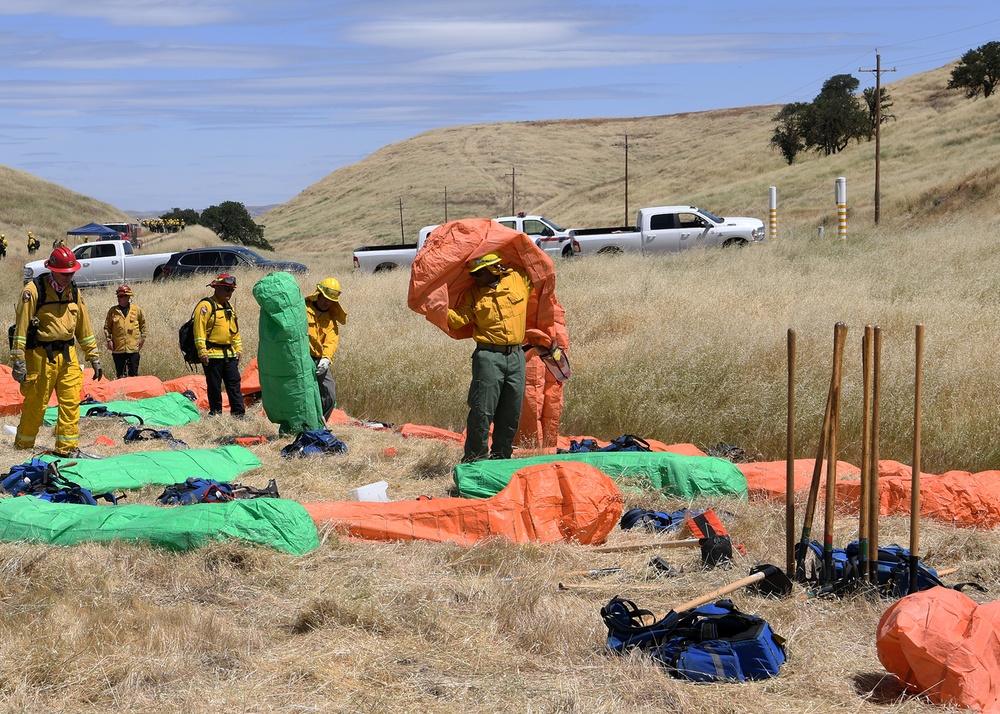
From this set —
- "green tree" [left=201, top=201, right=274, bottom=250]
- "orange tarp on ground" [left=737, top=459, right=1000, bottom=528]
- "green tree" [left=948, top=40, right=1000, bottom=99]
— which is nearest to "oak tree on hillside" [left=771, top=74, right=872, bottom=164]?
"green tree" [left=948, top=40, right=1000, bottom=99]

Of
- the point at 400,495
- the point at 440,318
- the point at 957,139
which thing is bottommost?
the point at 400,495

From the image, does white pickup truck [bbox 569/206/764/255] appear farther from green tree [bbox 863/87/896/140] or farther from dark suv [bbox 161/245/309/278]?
green tree [bbox 863/87/896/140]

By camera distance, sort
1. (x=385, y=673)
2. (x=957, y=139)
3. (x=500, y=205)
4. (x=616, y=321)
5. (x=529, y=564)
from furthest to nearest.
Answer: (x=500, y=205), (x=957, y=139), (x=616, y=321), (x=529, y=564), (x=385, y=673)

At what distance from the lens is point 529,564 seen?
4816 mm

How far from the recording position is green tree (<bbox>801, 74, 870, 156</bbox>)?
4788 cm

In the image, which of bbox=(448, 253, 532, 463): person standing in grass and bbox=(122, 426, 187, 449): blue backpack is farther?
bbox=(122, 426, 187, 449): blue backpack

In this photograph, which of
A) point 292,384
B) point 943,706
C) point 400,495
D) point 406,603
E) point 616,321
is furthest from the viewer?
point 616,321

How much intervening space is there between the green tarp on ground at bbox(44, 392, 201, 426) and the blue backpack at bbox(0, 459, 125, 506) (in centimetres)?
300

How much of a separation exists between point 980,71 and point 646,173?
18.2m

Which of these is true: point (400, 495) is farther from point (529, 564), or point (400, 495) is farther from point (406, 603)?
point (406, 603)

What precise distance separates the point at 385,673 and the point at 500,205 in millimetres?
66043

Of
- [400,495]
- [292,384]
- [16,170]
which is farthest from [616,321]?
[16,170]

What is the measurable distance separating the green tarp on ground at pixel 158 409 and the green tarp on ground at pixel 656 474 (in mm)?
4270

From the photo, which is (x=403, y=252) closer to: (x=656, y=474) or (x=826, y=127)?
(x=656, y=474)
